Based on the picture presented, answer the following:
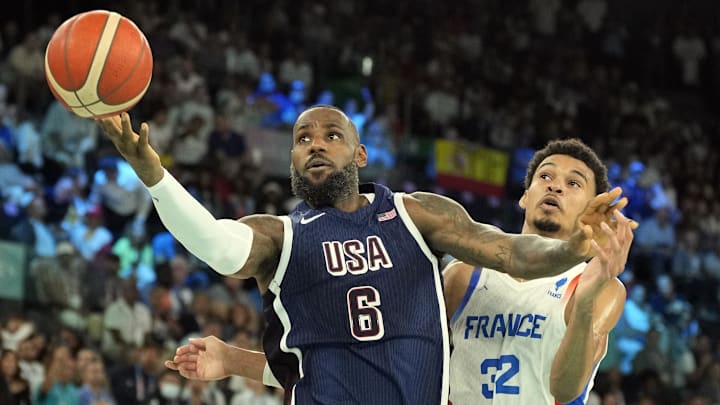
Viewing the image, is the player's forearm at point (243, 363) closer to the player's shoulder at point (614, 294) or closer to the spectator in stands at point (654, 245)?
the player's shoulder at point (614, 294)

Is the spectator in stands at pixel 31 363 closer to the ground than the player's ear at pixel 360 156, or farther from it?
closer to the ground

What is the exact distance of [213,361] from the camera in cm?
547

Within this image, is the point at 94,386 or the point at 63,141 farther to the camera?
the point at 63,141

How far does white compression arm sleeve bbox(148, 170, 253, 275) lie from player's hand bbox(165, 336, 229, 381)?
29.6 inches

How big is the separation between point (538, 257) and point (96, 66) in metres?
1.98

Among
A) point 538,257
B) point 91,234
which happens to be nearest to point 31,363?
point 91,234

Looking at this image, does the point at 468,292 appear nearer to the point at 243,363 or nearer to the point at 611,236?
the point at 243,363

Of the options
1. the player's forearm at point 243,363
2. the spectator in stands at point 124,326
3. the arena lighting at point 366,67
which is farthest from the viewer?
the arena lighting at point 366,67

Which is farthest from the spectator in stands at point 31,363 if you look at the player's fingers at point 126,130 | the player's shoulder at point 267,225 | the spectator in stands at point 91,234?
the player's fingers at point 126,130

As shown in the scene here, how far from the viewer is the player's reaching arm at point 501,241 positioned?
4.50 metres

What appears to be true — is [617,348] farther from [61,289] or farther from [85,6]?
[85,6]

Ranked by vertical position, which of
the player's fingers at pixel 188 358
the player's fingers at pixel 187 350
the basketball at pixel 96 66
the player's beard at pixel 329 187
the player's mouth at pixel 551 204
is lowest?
the player's fingers at pixel 188 358

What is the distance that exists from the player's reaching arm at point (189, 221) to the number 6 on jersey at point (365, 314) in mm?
430

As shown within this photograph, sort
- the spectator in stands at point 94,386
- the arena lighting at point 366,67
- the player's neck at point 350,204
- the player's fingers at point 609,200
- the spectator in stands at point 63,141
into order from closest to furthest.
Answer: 1. the player's fingers at point 609,200
2. the player's neck at point 350,204
3. the spectator in stands at point 94,386
4. the spectator in stands at point 63,141
5. the arena lighting at point 366,67
